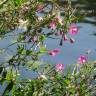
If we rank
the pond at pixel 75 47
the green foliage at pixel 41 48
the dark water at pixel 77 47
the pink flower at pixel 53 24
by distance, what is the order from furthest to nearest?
the dark water at pixel 77 47
the pond at pixel 75 47
the pink flower at pixel 53 24
the green foliage at pixel 41 48

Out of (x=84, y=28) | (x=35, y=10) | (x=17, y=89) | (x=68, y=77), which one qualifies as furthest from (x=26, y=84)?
(x=84, y=28)

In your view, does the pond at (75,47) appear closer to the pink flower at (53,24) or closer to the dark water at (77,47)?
the dark water at (77,47)

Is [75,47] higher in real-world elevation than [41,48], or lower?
lower

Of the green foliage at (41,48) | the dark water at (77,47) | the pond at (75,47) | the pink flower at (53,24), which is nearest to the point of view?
the green foliage at (41,48)

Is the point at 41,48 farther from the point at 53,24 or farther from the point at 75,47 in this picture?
the point at 75,47

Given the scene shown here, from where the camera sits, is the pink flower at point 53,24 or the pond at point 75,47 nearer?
the pink flower at point 53,24

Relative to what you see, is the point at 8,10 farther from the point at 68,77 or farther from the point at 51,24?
the point at 68,77

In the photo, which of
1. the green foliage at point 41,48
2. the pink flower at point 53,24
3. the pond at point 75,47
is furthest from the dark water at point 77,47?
the pink flower at point 53,24

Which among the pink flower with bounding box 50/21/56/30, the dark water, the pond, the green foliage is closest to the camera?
the green foliage

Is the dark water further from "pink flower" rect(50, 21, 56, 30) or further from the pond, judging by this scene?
"pink flower" rect(50, 21, 56, 30)

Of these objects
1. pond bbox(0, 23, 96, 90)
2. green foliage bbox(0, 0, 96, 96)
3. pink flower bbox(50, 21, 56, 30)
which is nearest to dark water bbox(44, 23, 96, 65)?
pond bbox(0, 23, 96, 90)

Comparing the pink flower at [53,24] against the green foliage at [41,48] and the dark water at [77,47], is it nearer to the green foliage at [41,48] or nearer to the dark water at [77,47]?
the green foliage at [41,48]

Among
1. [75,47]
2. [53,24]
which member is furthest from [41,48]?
[75,47]

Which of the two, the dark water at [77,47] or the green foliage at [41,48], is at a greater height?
the green foliage at [41,48]
